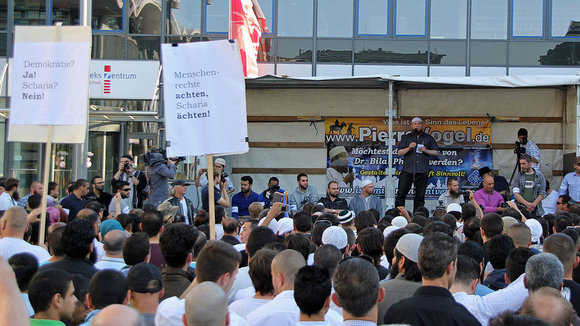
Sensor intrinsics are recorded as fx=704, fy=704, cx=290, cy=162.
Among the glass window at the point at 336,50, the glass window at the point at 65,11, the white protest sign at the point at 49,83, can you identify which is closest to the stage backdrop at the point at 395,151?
the glass window at the point at 336,50

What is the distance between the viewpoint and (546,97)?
659 inches

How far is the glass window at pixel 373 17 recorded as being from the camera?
1759cm

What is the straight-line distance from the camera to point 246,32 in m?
15.9

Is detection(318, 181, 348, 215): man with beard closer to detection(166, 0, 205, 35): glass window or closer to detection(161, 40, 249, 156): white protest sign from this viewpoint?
detection(161, 40, 249, 156): white protest sign

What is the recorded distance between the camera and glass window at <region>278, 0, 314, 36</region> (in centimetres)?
1761

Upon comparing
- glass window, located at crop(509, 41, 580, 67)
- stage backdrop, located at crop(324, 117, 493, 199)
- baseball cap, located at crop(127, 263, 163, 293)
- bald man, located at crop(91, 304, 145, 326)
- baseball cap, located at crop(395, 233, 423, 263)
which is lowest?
baseball cap, located at crop(127, 263, 163, 293)

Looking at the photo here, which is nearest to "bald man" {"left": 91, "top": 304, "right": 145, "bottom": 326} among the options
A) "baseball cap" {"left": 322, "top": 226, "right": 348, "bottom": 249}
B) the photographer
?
"baseball cap" {"left": 322, "top": 226, "right": 348, "bottom": 249}

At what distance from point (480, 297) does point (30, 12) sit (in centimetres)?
1672

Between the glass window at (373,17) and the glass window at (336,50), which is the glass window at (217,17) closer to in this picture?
the glass window at (336,50)

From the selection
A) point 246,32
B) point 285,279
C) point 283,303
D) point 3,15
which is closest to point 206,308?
point 283,303

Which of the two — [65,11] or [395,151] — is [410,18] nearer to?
[395,151]

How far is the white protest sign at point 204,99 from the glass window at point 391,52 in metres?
10.1

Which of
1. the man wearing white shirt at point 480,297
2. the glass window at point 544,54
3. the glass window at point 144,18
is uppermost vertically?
the glass window at point 144,18

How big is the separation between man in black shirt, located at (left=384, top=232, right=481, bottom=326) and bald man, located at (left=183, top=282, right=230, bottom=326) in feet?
3.90
